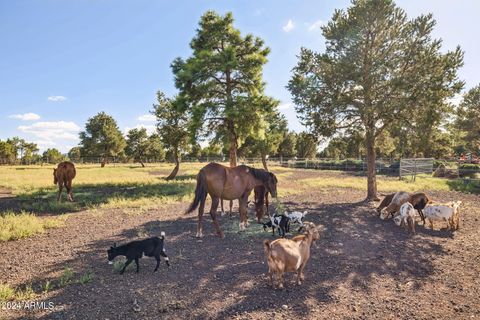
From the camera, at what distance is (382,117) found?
16.0 metres

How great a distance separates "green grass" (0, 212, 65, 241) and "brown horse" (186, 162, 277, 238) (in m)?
5.82

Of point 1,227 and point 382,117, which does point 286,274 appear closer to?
point 1,227

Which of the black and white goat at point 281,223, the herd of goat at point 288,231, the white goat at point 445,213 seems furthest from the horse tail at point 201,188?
the white goat at point 445,213

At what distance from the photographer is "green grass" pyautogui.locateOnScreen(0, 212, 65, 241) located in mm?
9742

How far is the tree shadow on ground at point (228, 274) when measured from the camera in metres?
5.37

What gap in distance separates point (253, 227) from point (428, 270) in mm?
5784

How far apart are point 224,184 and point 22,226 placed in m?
7.47

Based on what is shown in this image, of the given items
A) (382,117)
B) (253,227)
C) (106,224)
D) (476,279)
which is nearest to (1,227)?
Answer: (106,224)

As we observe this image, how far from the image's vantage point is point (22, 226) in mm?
10375

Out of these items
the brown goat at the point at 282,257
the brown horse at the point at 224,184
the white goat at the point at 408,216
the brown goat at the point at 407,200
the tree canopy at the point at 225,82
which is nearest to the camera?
the brown goat at the point at 282,257

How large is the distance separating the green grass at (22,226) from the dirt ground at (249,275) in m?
0.37

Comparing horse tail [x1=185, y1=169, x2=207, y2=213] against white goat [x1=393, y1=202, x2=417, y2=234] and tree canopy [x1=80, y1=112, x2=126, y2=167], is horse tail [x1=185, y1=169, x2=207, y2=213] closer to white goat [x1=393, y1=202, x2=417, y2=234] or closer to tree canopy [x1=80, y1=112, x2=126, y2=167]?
white goat [x1=393, y1=202, x2=417, y2=234]

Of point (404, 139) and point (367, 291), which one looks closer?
point (367, 291)

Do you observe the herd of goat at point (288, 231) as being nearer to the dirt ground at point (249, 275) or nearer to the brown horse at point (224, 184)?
the brown horse at point (224, 184)
